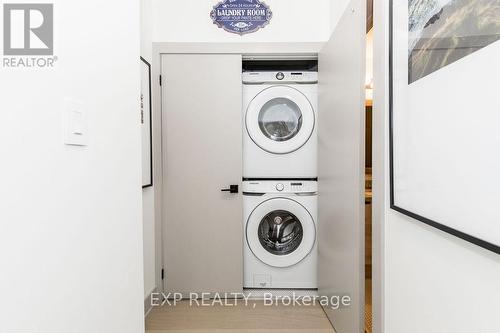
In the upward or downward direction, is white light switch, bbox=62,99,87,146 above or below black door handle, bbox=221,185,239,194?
above

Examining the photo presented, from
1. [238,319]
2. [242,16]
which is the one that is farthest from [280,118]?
[238,319]

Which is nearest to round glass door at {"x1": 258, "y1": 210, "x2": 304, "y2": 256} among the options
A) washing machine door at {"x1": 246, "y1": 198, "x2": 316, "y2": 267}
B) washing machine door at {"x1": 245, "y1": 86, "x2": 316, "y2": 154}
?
washing machine door at {"x1": 246, "y1": 198, "x2": 316, "y2": 267}

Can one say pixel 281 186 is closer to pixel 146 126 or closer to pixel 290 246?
pixel 290 246

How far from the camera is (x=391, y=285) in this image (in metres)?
1.26

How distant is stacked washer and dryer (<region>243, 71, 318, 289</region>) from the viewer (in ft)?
8.34

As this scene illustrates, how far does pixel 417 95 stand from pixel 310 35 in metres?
1.77

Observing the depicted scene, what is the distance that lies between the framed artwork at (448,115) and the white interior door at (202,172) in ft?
4.83

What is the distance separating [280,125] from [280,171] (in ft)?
1.22

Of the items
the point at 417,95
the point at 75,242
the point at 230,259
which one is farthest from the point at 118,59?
the point at 230,259

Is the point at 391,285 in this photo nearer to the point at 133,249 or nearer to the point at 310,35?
the point at 133,249

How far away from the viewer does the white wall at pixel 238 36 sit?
2561mm

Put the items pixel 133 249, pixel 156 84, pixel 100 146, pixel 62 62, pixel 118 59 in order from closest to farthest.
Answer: pixel 62 62, pixel 100 146, pixel 118 59, pixel 133 249, pixel 156 84

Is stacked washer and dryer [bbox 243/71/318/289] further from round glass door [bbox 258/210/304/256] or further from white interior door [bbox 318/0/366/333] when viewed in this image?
white interior door [bbox 318/0/366/333]

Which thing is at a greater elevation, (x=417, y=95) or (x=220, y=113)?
(x=220, y=113)
